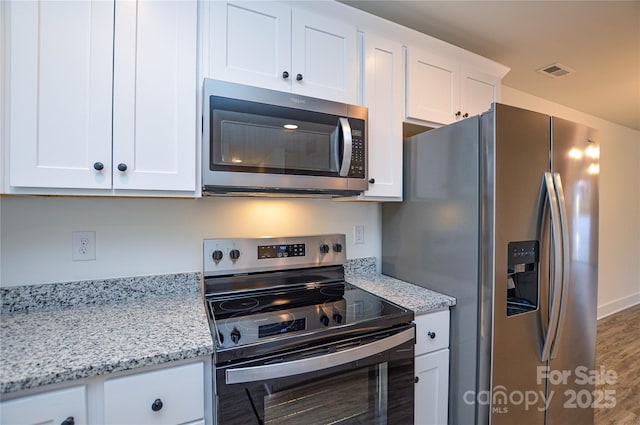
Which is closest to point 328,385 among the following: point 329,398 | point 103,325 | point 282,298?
point 329,398

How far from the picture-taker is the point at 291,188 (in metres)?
1.38

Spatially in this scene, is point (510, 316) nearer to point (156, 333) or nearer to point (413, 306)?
point (413, 306)

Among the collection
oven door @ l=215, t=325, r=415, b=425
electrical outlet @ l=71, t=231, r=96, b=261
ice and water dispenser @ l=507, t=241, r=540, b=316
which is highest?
electrical outlet @ l=71, t=231, r=96, b=261

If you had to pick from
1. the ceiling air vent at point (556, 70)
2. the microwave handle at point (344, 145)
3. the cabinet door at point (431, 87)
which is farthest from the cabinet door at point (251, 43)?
the ceiling air vent at point (556, 70)

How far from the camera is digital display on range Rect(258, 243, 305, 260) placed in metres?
1.64

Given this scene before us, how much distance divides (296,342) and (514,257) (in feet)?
3.41

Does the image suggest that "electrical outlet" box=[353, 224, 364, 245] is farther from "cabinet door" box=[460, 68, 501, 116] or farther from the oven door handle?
"cabinet door" box=[460, 68, 501, 116]

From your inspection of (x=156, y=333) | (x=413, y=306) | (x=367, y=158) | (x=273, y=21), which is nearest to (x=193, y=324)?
(x=156, y=333)

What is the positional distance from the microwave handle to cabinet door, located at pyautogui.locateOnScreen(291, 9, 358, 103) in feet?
0.55

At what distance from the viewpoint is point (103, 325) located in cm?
111

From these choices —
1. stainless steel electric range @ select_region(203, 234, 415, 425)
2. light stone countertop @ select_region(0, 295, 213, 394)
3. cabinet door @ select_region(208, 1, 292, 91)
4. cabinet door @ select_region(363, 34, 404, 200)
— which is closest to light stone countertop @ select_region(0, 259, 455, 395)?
light stone countertop @ select_region(0, 295, 213, 394)

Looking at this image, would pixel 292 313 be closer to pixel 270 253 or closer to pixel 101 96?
pixel 270 253

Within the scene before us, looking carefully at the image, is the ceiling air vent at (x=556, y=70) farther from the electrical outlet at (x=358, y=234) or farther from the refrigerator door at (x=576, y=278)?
the electrical outlet at (x=358, y=234)

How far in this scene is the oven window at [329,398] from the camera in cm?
98
